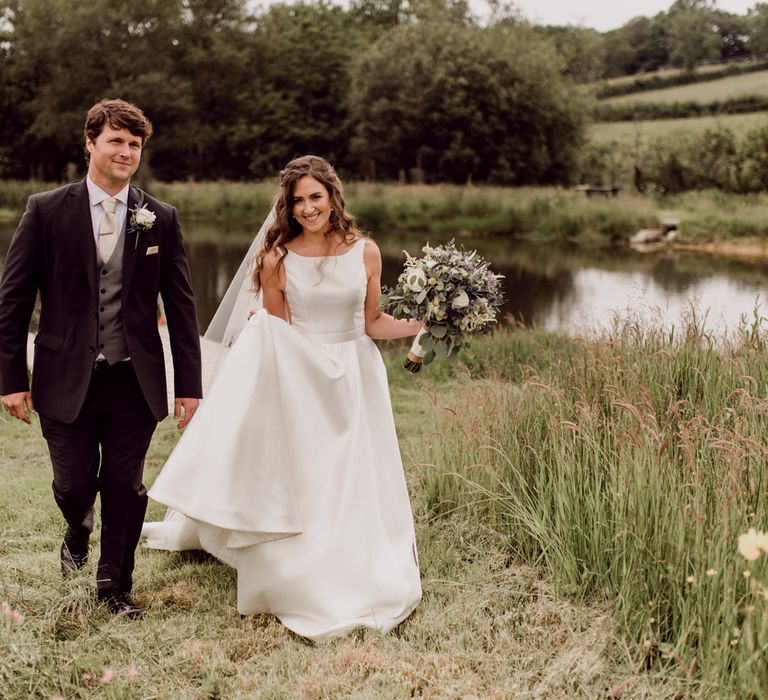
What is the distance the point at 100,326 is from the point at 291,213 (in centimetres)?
107

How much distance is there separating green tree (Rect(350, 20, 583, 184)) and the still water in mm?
12226

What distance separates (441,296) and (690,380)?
7.15ft

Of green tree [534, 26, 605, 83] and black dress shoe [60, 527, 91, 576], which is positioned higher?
green tree [534, 26, 605, 83]

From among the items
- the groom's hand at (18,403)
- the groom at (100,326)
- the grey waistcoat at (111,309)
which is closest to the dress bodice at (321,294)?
the groom at (100,326)

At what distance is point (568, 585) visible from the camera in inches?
141

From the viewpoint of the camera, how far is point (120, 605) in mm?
3670

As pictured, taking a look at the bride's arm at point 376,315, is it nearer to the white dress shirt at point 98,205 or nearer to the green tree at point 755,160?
the white dress shirt at point 98,205

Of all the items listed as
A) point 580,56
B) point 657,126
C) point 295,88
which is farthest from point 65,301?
point 580,56

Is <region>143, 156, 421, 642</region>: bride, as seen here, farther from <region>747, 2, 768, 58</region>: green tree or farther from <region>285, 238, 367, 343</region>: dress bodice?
<region>747, 2, 768, 58</region>: green tree

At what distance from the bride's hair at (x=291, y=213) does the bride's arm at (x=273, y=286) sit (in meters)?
0.02

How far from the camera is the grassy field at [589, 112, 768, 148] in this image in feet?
125

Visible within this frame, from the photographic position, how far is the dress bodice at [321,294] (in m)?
4.01

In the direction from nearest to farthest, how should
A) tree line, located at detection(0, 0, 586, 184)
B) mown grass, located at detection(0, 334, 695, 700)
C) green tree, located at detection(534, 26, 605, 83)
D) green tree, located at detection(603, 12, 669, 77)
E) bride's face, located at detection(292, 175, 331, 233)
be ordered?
mown grass, located at detection(0, 334, 695, 700), bride's face, located at detection(292, 175, 331, 233), tree line, located at detection(0, 0, 586, 184), green tree, located at detection(534, 26, 605, 83), green tree, located at detection(603, 12, 669, 77)

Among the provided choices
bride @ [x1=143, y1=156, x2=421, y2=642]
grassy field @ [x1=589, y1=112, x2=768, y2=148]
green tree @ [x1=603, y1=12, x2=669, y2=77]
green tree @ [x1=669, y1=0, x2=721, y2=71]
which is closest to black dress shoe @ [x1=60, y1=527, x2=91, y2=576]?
bride @ [x1=143, y1=156, x2=421, y2=642]
